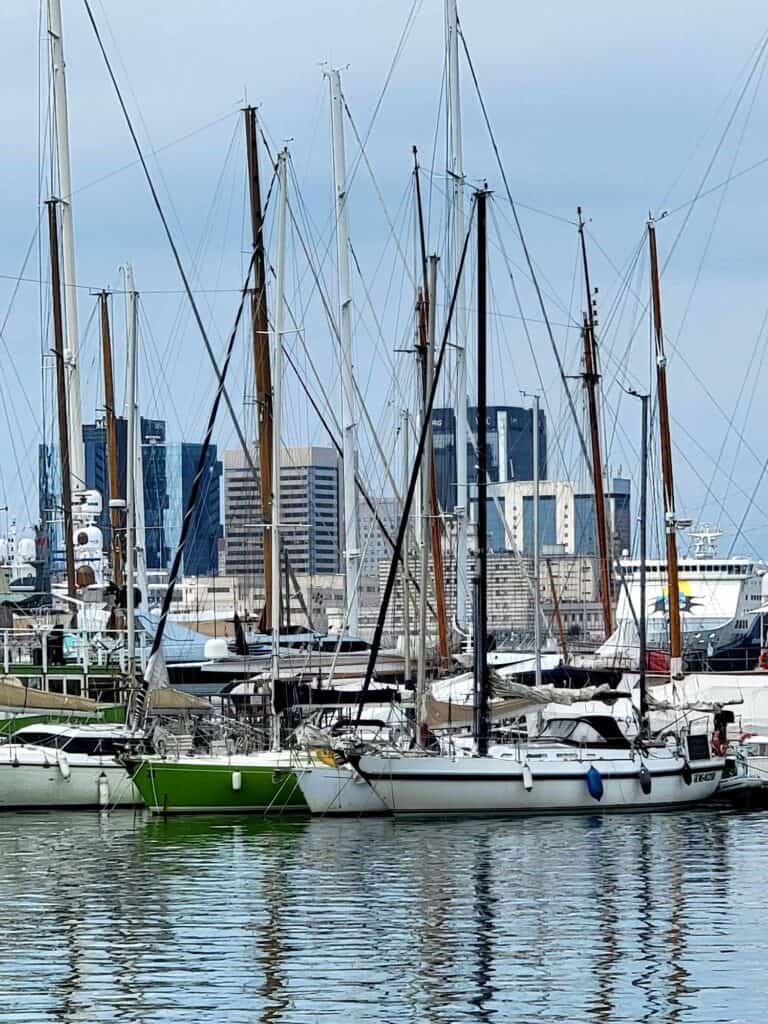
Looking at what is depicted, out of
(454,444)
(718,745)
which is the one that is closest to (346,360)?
(454,444)

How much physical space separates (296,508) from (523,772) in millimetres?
52104

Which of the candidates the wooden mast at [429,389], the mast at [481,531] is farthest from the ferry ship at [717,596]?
the mast at [481,531]

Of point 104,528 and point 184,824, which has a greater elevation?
point 104,528

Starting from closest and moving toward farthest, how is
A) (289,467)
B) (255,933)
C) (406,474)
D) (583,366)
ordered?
(255,933), (406,474), (289,467), (583,366)

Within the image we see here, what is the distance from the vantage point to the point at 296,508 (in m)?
94.2

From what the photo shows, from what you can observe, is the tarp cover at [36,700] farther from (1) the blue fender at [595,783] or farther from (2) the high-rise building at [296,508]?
(1) the blue fender at [595,783]

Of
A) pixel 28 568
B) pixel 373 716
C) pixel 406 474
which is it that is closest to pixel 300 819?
pixel 373 716

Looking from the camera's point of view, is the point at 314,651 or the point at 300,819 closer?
the point at 300,819

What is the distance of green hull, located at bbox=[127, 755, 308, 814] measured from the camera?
43.0m

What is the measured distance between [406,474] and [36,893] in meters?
28.2

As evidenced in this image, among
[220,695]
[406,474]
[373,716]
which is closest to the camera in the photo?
[373,716]

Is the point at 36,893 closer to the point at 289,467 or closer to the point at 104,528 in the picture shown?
the point at 289,467

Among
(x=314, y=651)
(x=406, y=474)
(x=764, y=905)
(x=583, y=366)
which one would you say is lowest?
(x=764, y=905)

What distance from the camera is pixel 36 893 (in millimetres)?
32844
